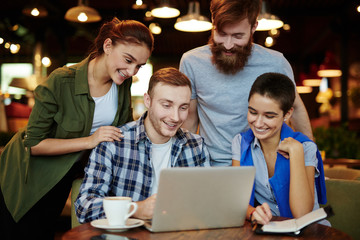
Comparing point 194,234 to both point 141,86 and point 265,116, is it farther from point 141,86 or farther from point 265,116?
point 141,86

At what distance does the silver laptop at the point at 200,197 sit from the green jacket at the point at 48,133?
85 cm

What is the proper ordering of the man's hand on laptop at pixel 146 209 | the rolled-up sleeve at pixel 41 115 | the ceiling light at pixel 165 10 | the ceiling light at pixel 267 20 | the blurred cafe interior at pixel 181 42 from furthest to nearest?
the blurred cafe interior at pixel 181 42, the ceiling light at pixel 165 10, the ceiling light at pixel 267 20, the rolled-up sleeve at pixel 41 115, the man's hand on laptop at pixel 146 209

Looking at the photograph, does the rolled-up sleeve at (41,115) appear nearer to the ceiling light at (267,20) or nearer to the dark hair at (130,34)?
the dark hair at (130,34)

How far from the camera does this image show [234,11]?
2115 millimetres

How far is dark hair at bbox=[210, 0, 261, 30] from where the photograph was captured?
2.11 meters

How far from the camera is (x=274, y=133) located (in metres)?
1.94

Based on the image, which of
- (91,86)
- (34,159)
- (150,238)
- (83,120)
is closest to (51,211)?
(34,159)

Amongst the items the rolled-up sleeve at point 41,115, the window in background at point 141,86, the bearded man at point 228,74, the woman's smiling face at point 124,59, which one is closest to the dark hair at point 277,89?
the bearded man at point 228,74

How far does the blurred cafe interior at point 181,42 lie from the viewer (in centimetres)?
511

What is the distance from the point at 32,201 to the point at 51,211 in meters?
0.16

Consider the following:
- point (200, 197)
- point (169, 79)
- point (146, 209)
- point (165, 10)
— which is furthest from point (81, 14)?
point (200, 197)

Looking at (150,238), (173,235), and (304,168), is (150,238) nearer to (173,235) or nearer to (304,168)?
(173,235)

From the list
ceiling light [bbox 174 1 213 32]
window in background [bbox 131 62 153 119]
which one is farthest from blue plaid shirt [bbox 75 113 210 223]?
window in background [bbox 131 62 153 119]

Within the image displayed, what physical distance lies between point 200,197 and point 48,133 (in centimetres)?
104
